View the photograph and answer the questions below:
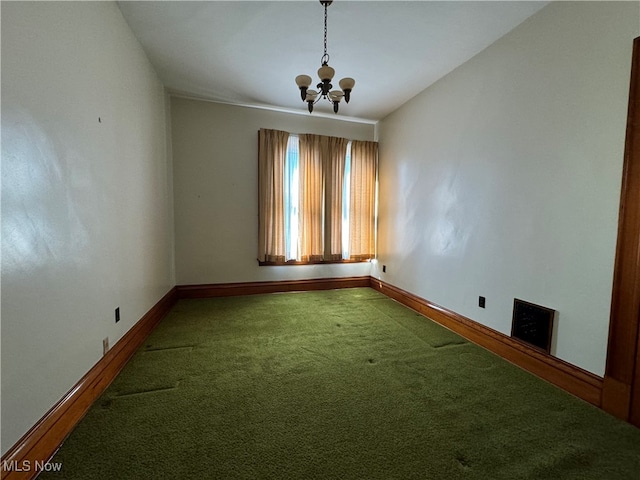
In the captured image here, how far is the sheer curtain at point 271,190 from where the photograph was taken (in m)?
3.81

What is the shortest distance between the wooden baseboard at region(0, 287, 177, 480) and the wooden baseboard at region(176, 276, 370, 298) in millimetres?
1527

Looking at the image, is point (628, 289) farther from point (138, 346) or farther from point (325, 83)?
point (138, 346)

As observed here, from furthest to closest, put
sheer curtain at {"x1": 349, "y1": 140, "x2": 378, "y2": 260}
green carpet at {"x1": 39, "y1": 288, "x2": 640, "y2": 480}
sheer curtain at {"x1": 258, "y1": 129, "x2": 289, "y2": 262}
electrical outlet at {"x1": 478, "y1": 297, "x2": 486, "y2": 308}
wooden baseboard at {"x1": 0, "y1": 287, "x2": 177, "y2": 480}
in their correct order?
sheer curtain at {"x1": 349, "y1": 140, "x2": 378, "y2": 260} → sheer curtain at {"x1": 258, "y1": 129, "x2": 289, "y2": 262} → electrical outlet at {"x1": 478, "y1": 297, "x2": 486, "y2": 308} → green carpet at {"x1": 39, "y1": 288, "x2": 640, "y2": 480} → wooden baseboard at {"x1": 0, "y1": 287, "x2": 177, "y2": 480}

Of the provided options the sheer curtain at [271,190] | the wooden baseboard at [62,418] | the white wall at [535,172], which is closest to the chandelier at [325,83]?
the white wall at [535,172]

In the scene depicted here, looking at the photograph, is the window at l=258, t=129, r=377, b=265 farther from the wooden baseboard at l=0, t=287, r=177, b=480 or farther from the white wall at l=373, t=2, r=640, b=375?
the wooden baseboard at l=0, t=287, r=177, b=480

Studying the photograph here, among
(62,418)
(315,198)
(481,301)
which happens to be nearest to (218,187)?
(315,198)

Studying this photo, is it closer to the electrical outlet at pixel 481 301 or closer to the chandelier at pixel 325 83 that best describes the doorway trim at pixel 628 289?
the electrical outlet at pixel 481 301

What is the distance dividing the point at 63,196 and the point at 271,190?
101 inches

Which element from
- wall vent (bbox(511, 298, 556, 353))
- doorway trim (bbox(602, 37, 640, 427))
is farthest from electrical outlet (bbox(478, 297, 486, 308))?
doorway trim (bbox(602, 37, 640, 427))

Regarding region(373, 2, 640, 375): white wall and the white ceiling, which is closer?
region(373, 2, 640, 375): white wall

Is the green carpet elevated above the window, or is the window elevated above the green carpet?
the window

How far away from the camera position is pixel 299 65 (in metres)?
2.75

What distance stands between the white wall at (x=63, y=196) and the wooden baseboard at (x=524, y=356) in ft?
9.99

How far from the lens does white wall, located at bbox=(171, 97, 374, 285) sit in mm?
3631
